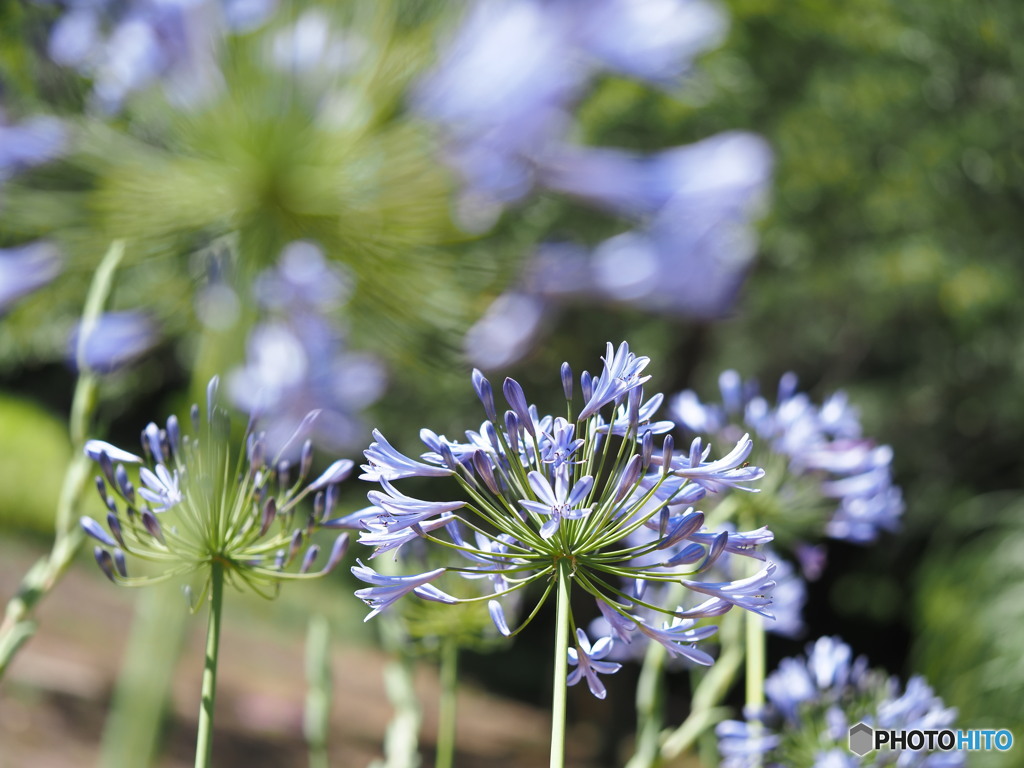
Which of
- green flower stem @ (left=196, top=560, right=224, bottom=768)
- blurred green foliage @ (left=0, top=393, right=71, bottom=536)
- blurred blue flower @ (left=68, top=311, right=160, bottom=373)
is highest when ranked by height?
blurred green foliage @ (left=0, top=393, right=71, bottom=536)

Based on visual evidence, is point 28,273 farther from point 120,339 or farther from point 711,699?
point 711,699

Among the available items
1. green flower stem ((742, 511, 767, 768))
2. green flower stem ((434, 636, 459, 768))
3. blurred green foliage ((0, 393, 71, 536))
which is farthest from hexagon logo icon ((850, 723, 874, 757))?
blurred green foliage ((0, 393, 71, 536))

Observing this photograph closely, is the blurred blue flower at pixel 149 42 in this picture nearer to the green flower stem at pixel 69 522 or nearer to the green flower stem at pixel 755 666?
the green flower stem at pixel 69 522

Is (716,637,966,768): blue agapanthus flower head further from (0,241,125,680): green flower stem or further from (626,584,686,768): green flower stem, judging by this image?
(0,241,125,680): green flower stem

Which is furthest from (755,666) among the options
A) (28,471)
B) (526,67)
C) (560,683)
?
(28,471)

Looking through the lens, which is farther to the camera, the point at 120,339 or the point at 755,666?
the point at 120,339

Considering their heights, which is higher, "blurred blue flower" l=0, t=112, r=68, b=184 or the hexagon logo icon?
"blurred blue flower" l=0, t=112, r=68, b=184
